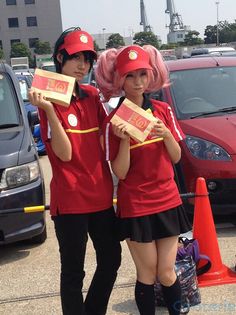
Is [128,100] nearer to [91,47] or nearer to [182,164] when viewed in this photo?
[91,47]

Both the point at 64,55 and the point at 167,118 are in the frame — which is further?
the point at 167,118

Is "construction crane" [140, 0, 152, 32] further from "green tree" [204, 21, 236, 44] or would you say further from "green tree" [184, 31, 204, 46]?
"green tree" [184, 31, 204, 46]

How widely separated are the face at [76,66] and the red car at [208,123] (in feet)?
7.76

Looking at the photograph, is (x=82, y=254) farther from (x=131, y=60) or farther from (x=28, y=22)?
(x=28, y=22)

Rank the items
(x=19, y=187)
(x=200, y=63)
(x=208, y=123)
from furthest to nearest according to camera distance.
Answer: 1. (x=200, y=63)
2. (x=208, y=123)
3. (x=19, y=187)

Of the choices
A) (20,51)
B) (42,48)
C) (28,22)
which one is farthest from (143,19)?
(20,51)

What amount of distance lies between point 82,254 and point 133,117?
2.59 ft

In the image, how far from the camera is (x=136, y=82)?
255cm

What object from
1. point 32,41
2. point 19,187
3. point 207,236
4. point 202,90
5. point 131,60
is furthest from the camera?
point 32,41

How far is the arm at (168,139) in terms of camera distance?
2.48 meters

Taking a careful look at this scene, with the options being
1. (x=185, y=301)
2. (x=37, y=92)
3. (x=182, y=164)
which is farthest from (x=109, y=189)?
(x=182, y=164)

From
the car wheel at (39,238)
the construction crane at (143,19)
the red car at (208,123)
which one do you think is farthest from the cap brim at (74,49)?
the construction crane at (143,19)

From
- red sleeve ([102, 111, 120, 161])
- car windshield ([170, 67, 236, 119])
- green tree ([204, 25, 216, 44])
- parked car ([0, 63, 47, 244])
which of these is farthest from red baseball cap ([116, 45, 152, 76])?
green tree ([204, 25, 216, 44])

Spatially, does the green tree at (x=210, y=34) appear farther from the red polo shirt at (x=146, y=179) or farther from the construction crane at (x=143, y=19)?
the red polo shirt at (x=146, y=179)
